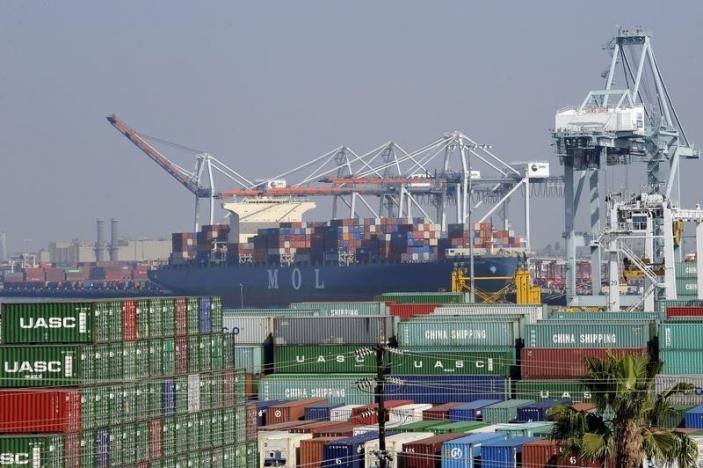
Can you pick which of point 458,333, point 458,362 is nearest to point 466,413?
point 458,362

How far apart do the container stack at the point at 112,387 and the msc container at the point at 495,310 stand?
22.1 meters

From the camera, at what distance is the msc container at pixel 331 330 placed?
152 ft

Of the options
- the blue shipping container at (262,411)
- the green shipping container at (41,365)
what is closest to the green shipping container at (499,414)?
the blue shipping container at (262,411)

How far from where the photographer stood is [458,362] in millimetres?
44594

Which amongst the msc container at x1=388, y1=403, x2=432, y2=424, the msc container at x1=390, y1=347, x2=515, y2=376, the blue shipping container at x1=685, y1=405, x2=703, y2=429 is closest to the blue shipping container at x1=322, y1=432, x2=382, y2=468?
the msc container at x1=388, y1=403, x2=432, y2=424

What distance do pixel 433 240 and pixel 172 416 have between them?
369 ft

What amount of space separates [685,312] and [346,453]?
20221 millimetres

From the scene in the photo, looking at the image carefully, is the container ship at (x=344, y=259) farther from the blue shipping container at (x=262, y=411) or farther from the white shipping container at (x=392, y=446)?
the white shipping container at (x=392, y=446)

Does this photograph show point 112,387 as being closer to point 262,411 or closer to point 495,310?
point 262,411

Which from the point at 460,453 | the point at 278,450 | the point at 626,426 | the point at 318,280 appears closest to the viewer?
the point at 626,426

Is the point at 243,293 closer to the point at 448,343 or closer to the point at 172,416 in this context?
the point at 448,343

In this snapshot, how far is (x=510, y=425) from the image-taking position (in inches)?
1444

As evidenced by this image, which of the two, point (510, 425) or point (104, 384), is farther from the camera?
point (510, 425)

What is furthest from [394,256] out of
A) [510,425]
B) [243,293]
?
[510,425]
